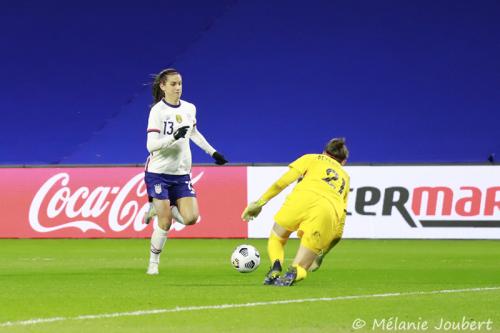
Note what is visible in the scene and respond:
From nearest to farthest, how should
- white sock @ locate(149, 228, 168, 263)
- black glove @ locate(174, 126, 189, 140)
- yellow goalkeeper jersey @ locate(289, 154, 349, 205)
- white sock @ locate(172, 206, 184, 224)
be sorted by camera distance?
yellow goalkeeper jersey @ locate(289, 154, 349, 205) < black glove @ locate(174, 126, 189, 140) < white sock @ locate(149, 228, 168, 263) < white sock @ locate(172, 206, 184, 224)

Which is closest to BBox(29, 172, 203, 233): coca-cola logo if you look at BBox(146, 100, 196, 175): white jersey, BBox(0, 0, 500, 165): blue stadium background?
BBox(0, 0, 500, 165): blue stadium background

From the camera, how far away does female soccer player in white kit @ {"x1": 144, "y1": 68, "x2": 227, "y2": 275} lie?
10953 millimetres

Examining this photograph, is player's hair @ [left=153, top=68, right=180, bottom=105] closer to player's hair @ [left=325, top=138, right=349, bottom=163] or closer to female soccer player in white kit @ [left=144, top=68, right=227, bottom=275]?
female soccer player in white kit @ [left=144, top=68, right=227, bottom=275]

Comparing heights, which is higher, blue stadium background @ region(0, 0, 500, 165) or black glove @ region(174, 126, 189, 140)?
blue stadium background @ region(0, 0, 500, 165)

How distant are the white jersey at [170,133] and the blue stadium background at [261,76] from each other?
Answer: 38.1 ft

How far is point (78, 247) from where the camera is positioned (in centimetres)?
1633

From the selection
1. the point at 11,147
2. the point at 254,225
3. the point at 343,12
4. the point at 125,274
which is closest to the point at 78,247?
the point at 254,225

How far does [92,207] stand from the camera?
59.7 ft

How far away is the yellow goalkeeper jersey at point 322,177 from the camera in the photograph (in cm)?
961

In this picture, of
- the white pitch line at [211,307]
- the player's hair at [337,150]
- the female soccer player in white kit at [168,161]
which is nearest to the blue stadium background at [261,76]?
the female soccer player in white kit at [168,161]

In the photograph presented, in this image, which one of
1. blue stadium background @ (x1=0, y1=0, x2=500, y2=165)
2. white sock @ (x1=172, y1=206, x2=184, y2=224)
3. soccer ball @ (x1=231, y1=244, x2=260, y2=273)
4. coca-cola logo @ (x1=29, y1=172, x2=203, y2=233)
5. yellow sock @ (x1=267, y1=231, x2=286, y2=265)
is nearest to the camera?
yellow sock @ (x1=267, y1=231, x2=286, y2=265)

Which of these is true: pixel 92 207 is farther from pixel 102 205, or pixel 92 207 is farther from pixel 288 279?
pixel 288 279

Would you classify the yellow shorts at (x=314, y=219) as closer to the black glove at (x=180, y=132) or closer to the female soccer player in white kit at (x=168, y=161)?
the black glove at (x=180, y=132)

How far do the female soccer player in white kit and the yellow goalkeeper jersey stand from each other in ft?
5.08
